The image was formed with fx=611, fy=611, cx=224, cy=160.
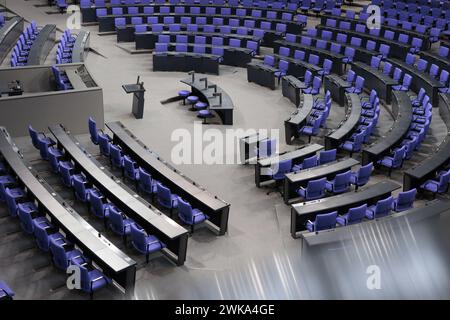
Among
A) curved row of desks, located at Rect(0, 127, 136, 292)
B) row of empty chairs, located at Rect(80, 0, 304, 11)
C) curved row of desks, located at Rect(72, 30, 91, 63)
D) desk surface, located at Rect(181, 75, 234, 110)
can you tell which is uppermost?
row of empty chairs, located at Rect(80, 0, 304, 11)

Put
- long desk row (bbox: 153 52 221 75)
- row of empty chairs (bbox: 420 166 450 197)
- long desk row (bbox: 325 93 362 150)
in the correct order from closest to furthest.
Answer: row of empty chairs (bbox: 420 166 450 197) < long desk row (bbox: 325 93 362 150) < long desk row (bbox: 153 52 221 75)

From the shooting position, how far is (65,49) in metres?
18.7

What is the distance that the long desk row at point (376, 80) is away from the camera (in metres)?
16.5

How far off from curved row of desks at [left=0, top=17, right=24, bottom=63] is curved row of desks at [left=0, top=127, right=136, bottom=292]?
8.66 metres

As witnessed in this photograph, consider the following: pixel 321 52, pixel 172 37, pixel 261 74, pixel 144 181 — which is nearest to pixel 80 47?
pixel 172 37

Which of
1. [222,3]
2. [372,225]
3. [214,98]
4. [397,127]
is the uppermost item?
[222,3]

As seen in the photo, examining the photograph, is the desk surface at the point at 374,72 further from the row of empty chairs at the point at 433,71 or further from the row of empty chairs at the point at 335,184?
the row of empty chairs at the point at 335,184

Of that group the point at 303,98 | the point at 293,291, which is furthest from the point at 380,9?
the point at 293,291

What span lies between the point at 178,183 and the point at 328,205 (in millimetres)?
2724

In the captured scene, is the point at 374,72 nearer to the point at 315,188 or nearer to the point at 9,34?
the point at 315,188

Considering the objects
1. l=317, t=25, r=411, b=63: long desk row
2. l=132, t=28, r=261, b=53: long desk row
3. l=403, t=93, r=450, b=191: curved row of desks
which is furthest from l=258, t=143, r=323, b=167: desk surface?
l=132, t=28, r=261, b=53: long desk row

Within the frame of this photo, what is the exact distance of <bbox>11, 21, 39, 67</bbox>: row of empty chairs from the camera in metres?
17.3

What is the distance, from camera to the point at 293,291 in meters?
8.45

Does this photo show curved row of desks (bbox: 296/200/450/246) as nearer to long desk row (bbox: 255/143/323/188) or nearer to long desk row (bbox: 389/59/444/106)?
long desk row (bbox: 255/143/323/188)
